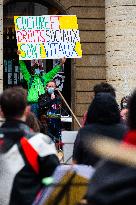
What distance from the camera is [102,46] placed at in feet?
54.5

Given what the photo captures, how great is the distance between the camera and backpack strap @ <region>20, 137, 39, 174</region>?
4.43 meters

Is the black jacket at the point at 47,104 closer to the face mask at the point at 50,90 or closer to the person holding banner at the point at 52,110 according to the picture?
the person holding banner at the point at 52,110

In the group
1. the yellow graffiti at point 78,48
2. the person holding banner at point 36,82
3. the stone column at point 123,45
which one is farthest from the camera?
the stone column at point 123,45

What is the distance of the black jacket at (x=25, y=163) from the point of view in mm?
4441

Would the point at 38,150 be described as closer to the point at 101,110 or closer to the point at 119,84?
the point at 101,110

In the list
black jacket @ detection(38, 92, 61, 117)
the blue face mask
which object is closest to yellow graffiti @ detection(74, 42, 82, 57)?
black jacket @ detection(38, 92, 61, 117)

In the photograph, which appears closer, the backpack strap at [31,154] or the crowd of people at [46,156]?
the crowd of people at [46,156]

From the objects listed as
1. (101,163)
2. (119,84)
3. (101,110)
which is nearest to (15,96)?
(101,110)

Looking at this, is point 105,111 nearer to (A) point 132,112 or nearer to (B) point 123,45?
(A) point 132,112

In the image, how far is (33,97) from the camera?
43.8 ft

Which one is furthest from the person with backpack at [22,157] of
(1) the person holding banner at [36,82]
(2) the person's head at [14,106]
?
(1) the person holding banner at [36,82]

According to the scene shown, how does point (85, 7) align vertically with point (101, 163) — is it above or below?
above

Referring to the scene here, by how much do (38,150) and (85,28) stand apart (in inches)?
486

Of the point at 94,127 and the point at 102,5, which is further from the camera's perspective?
the point at 102,5
